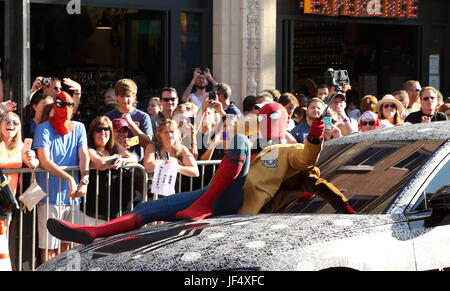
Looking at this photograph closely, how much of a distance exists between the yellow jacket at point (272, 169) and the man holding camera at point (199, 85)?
26.2 ft

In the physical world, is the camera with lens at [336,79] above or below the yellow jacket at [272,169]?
above

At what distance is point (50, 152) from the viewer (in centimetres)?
850

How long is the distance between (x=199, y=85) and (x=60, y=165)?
249 inches

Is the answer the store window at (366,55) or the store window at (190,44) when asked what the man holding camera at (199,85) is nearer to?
the store window at (190,44)

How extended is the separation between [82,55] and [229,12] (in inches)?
125

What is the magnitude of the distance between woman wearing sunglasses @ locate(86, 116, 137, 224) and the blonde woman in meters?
0.20

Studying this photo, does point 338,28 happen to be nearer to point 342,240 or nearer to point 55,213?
point 55,213

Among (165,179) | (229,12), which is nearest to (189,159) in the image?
(165,179)

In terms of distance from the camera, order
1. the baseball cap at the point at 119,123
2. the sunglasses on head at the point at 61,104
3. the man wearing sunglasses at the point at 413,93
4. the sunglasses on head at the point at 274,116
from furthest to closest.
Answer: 1. the man wearing sunglasses at the point at 413,93
2. the baseball cap at the point at 119,123
3. the sunglasses on head at the point at 61,104
4. the sunglasses on head at the point at 274,116

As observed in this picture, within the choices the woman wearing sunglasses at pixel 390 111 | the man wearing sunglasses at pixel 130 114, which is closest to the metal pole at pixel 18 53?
the man wearing sunglasses at pixel 130 114

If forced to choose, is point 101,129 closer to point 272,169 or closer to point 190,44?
point 272,169

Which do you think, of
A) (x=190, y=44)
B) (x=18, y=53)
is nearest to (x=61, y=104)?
(x=18, y=53)

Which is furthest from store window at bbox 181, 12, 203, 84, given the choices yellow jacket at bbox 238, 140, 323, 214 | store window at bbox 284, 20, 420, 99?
yellow jacket at bbox 238, 140, 323, 214

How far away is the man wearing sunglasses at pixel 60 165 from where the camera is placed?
839 centimetres
